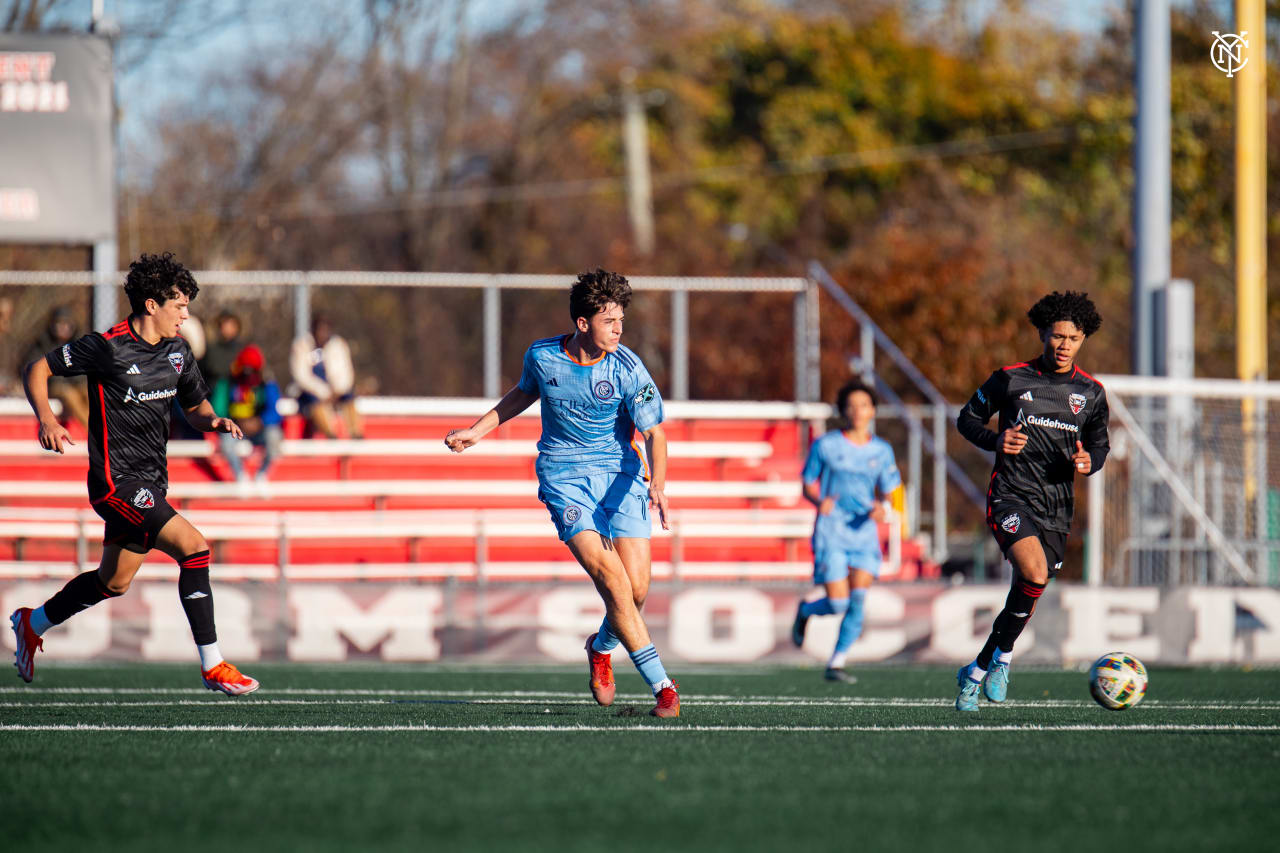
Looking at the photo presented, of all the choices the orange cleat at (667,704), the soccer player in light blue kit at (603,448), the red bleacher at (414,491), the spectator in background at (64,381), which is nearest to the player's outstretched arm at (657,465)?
the soccer player in light blue kit at (603,448)

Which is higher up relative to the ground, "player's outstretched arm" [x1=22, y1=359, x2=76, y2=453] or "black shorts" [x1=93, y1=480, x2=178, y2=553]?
"player's outstretched arm" [x1=22, y1=359, x2=76, y2=453]

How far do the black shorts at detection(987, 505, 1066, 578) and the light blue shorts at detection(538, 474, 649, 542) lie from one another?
1.91m

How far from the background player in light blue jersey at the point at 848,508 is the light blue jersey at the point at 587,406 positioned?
413cm

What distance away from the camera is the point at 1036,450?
845 centimetres

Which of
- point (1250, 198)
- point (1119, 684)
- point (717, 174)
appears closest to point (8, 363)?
point (1250, 198)

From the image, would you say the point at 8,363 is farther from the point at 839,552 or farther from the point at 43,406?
the point at 43,406

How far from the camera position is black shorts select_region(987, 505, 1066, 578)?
27.5 ft

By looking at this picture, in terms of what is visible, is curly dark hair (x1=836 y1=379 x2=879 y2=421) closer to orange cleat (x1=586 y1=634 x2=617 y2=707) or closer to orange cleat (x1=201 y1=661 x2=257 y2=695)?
orange cleat (x1=586 y1=634 x2=617 y2=707)

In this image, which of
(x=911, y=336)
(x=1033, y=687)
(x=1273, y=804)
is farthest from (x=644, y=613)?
(x=911, y=336)

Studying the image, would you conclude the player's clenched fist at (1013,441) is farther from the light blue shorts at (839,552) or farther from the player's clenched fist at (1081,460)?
the light blue shorts at (839,552)

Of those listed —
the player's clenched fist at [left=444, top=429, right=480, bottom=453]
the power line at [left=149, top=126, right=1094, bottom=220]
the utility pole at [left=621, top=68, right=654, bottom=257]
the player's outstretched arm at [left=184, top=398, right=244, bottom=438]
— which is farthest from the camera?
the utility pole at [left=621, top=68, right=654, bottom=257]

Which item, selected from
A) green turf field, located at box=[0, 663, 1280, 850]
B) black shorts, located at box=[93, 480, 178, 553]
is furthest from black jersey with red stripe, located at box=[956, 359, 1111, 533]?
black shorts, located at box=[93, 480, 178, 553]

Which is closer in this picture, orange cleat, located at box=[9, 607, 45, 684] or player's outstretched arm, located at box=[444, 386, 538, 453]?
player's outstretched arm, located at box=[444, 386, 538, 453]

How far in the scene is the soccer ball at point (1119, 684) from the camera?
322 inches
